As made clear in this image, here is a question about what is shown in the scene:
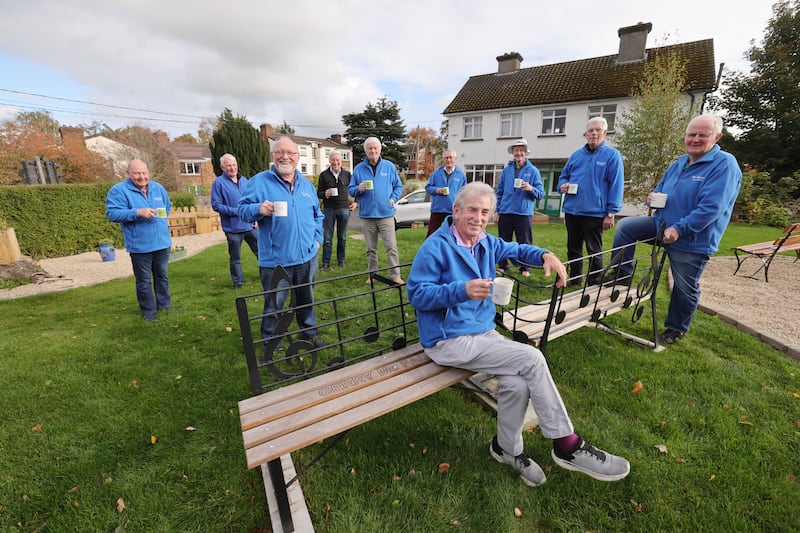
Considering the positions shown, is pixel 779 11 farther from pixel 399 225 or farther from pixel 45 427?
pixel 45 427

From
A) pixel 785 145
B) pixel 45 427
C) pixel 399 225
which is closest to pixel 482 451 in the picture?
pixel 45 427

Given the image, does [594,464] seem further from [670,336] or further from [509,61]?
[509,61]

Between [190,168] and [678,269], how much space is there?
50313mm

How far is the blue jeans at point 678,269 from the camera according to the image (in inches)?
136

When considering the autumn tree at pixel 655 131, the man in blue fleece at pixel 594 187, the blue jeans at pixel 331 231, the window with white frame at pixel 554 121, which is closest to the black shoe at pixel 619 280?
the man in blue fleece at pixel 594 187

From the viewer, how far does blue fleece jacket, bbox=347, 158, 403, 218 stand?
5594 mm

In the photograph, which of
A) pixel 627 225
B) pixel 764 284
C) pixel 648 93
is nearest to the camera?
pixel 627 225

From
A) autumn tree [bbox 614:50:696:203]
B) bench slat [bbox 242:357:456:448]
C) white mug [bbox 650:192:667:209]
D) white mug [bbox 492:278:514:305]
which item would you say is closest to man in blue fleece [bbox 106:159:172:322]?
bench slat [bbox 242:357:456:448]

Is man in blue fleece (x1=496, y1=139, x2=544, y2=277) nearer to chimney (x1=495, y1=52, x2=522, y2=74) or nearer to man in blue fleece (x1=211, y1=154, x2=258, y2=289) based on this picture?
man in blue fleece (x1=211, y1=154, x2=258, y2=289)

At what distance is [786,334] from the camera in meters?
3.90

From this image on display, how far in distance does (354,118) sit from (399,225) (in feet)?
105

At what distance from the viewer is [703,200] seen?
3.22m

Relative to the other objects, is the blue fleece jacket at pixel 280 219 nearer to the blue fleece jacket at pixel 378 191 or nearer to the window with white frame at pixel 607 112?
the blue fleece jacket at pixel 378 191

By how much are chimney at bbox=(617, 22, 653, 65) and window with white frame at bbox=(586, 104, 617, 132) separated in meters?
2.76
